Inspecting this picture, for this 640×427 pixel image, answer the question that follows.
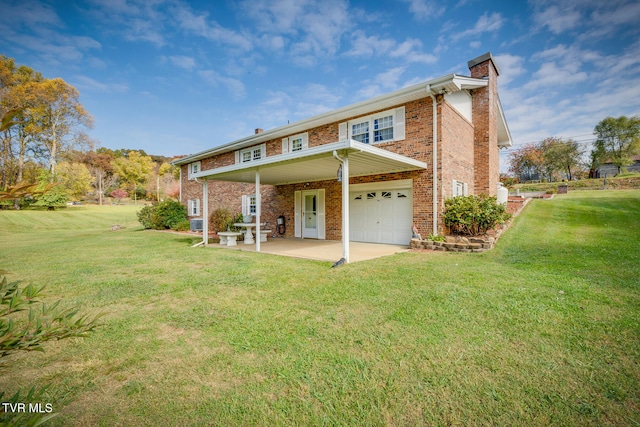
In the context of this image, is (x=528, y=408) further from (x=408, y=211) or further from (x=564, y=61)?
(x=564, y=61)

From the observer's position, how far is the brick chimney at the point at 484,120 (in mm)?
12273

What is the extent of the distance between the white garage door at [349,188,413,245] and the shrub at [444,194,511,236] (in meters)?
1.46

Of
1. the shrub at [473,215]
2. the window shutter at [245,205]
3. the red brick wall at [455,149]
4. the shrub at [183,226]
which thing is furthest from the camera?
the shrub at [183,226]

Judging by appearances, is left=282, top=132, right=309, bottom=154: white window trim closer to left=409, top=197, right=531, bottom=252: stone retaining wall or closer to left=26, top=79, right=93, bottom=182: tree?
left=409, top=197, right=531, bottom=252: stone retaining wall

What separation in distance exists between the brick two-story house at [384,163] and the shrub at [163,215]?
7.93 meters

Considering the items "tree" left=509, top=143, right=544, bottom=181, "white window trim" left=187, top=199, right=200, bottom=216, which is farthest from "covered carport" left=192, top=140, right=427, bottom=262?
"tree" left=509, top=143, right=544, bottom=181

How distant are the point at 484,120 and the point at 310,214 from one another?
8.91 metres

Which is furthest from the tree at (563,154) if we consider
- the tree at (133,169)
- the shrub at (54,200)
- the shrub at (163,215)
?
the tree at (133,169)

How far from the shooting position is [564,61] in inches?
598

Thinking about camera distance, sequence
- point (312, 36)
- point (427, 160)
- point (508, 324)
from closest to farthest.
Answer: point (508, 324) < point (427, 160) < point (312, 36)

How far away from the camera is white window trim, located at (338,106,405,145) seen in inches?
411

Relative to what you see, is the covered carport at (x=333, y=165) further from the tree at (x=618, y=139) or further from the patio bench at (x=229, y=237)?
the tree at (x=618, y=139)

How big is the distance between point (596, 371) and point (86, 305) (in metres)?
6.63

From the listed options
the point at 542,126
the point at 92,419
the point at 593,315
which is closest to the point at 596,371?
the point at 593,315
